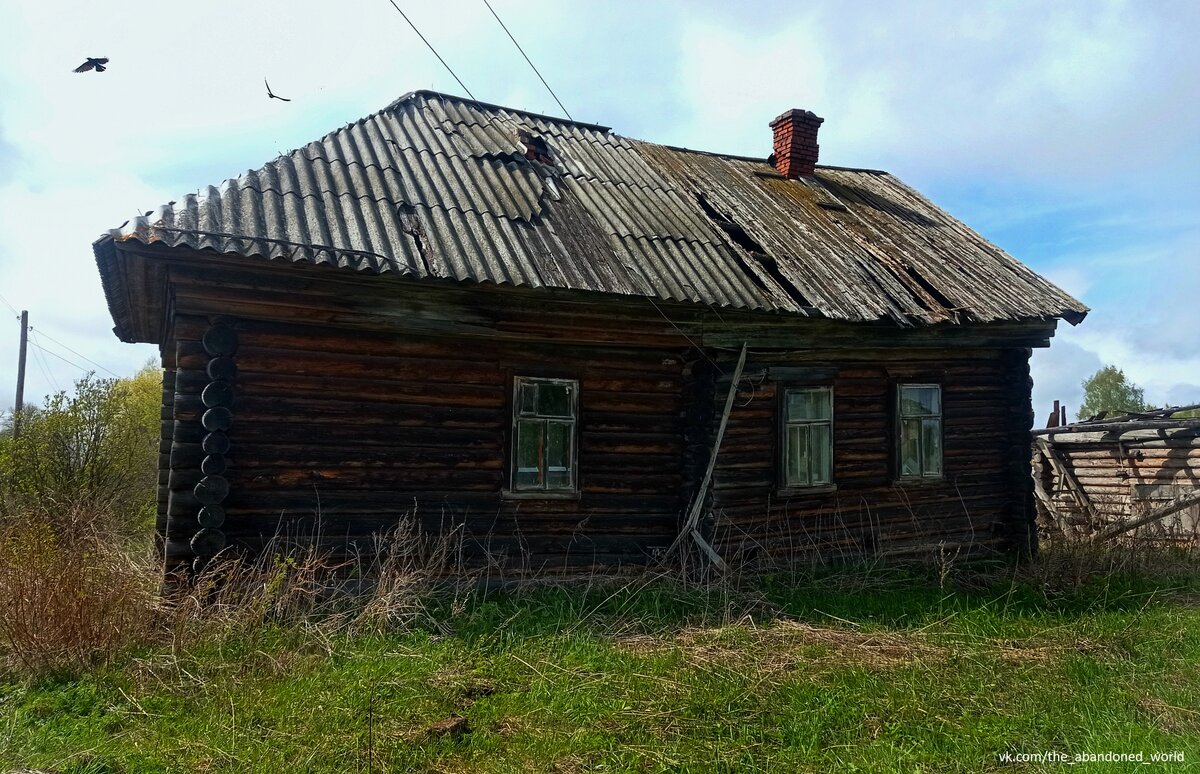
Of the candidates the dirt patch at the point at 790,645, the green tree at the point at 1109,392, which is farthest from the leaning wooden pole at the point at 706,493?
the green tree at the point at 1109,392

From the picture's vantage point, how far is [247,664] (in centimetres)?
482

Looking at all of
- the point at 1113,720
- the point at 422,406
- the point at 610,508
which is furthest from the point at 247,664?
the point at 1113,720

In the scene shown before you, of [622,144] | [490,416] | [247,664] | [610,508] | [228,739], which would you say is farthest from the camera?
[622,144]

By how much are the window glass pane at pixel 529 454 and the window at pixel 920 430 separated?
14.5 feet

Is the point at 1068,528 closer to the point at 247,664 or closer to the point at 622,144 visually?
the point at 622,144

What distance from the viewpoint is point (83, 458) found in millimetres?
10531

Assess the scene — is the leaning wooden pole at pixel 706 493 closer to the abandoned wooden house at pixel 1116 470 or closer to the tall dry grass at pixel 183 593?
the tall dry grass at pixel 183 593

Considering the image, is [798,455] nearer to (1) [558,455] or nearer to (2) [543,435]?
(1) [558,455]

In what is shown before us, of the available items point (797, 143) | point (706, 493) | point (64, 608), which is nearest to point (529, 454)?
point (706, 493)

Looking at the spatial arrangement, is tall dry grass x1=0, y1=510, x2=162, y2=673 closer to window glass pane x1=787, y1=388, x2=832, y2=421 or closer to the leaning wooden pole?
the leaning wooden pole

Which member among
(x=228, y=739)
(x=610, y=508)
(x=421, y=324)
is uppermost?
(x=421, y=324)

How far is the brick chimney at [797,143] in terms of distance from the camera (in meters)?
12.6

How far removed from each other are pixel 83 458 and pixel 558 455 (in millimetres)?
7061

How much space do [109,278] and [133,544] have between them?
8.98 feet
